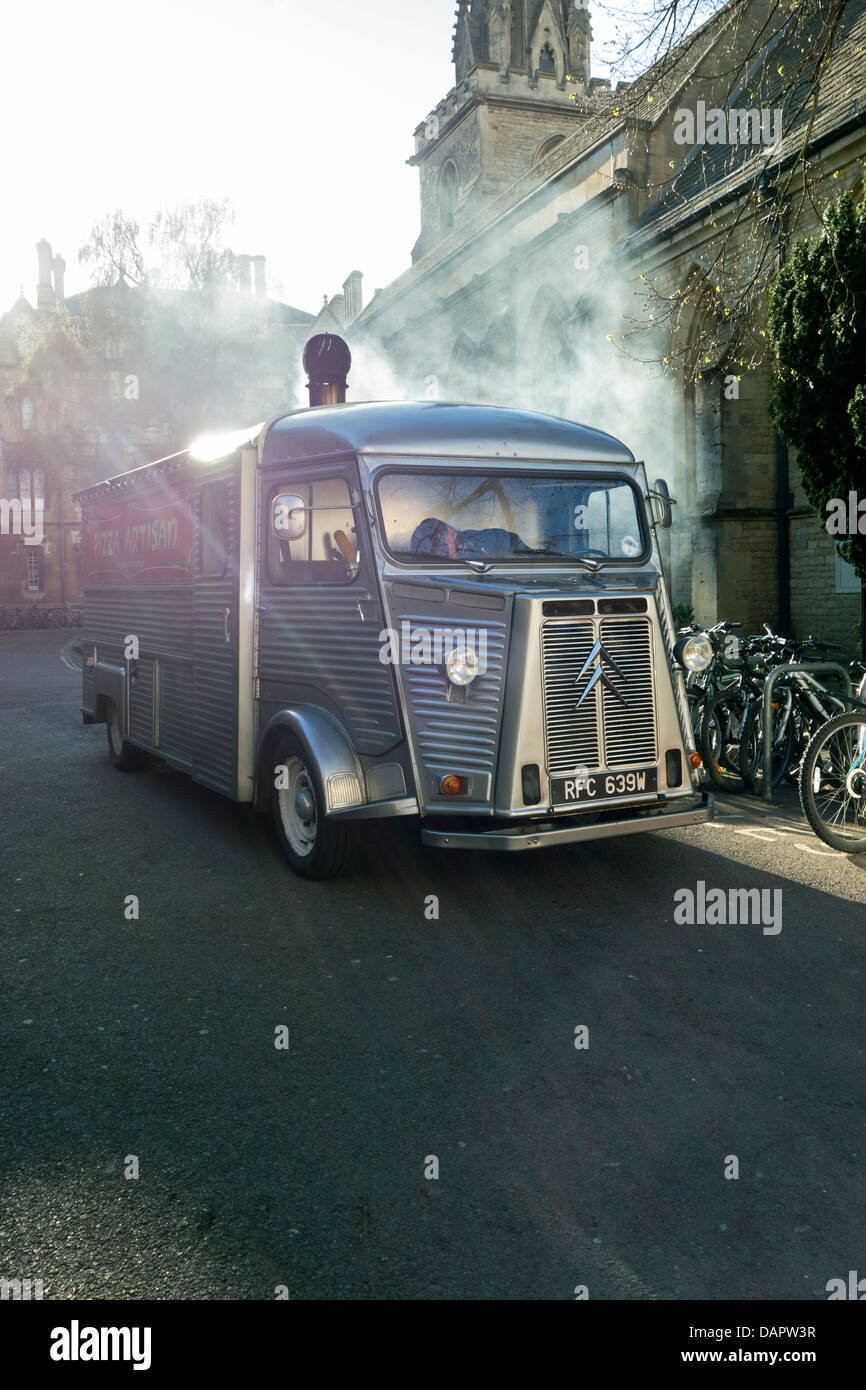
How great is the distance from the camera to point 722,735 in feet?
32.6

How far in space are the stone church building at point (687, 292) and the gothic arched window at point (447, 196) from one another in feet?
25.1

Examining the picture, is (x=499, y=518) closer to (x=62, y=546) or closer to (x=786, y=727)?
(x=786, y=727)

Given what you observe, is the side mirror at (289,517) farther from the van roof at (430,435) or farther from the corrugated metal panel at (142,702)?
the corrugated metal panel at (142,702)

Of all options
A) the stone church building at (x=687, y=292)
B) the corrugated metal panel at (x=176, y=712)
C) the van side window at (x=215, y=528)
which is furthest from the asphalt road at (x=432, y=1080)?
the stone church building at (x=687, y=292)

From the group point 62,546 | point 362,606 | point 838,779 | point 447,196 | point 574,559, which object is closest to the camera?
point 362,606

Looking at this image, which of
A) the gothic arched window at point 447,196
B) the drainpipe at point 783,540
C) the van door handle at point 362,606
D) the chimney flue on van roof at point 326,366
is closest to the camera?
the van door handle at point 362,606

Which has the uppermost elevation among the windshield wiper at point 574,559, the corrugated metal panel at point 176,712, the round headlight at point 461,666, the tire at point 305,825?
the windshield wiper at point 574,559

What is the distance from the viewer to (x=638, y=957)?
17.5 feet

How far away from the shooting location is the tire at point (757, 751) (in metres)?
9.38

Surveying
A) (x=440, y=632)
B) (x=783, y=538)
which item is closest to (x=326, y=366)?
(x=440, y=632)

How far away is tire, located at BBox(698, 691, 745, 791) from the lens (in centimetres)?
979

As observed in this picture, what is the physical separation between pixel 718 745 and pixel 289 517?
4.90 m

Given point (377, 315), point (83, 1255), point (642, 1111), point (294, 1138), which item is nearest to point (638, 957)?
point (642, 1111)
